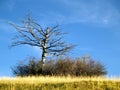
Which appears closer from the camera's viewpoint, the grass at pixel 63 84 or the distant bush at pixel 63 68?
the grass at pixel 63 84

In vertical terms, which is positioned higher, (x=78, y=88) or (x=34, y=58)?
(x=34, y=58)

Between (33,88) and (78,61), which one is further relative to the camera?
(78,61)

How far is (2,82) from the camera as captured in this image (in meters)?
30.4

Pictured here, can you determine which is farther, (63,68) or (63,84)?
(63,68)

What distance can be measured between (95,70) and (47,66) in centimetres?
539

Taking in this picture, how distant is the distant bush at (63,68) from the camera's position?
46594 mm

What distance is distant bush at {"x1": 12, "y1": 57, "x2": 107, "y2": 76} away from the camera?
4659 cm

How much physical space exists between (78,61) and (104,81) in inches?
793

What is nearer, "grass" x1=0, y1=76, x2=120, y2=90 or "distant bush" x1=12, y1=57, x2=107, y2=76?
"grass" x1=0, y1=76, x2=120, y2=90

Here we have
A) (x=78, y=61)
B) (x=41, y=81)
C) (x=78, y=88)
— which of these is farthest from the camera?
(x=78, y=61)

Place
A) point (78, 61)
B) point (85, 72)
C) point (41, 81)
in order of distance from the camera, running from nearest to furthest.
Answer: point (41, 81), point (85, 72), point (78, 61)

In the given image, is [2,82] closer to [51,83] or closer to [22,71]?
[51,83]

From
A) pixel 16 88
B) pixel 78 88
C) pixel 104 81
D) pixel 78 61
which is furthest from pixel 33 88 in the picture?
pixel 78 61

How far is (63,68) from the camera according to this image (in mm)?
47594
